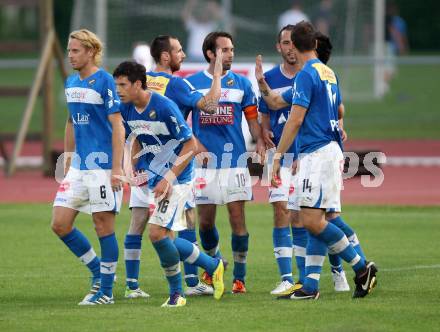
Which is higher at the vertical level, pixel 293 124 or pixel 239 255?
pixel 293 124

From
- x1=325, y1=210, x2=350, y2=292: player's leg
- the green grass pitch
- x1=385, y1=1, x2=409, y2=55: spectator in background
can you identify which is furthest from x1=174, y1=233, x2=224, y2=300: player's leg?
x1=385, y1=1, x2=409, y2=55: spectator in background

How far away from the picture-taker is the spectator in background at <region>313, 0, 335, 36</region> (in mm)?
28562

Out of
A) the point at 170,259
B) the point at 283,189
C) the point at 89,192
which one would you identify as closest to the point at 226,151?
the point at 283,189

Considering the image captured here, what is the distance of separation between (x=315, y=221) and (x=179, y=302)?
1.38 m

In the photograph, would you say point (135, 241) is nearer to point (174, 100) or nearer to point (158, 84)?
point (174, 100)

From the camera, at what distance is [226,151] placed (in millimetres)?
11164

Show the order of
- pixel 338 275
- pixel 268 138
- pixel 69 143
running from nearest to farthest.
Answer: pixel 69 143
pixel 338 275
pixel 268 138

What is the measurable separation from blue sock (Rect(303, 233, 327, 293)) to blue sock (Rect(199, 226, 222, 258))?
131 cm

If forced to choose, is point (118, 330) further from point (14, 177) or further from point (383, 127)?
point (383, 127)

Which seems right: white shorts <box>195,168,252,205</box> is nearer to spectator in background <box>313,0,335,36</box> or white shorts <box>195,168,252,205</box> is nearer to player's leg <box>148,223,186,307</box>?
player's leg <box>148,223,186,307</box>

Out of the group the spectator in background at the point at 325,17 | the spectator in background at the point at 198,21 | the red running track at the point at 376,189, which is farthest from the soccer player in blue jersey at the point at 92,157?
the spectator in background at the point at 325,17

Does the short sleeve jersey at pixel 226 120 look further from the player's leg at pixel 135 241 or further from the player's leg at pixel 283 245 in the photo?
the player's leg at pixel 135 241

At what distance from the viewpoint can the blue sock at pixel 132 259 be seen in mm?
10633

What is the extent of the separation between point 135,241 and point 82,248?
1.90ft
